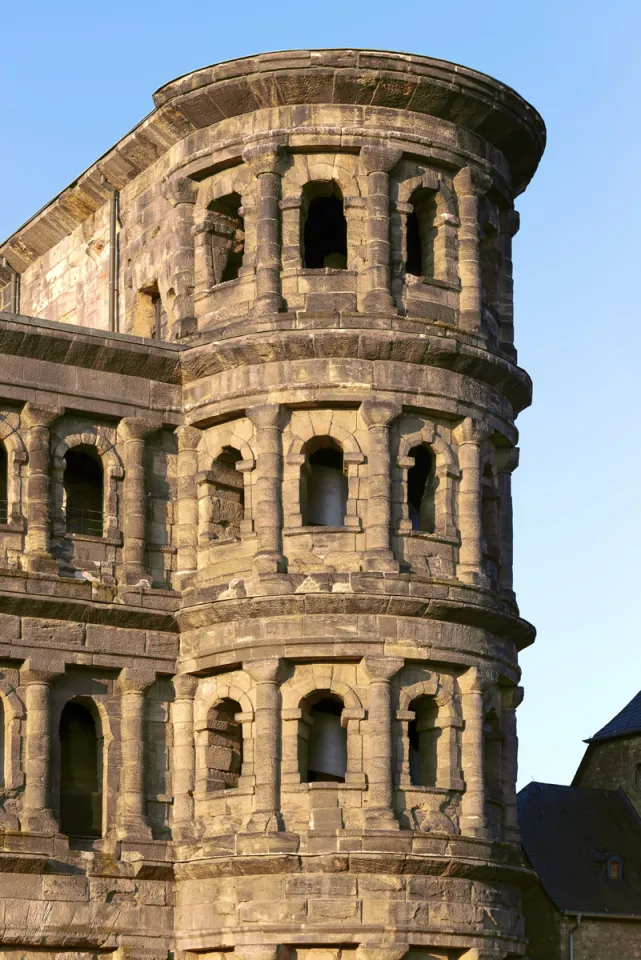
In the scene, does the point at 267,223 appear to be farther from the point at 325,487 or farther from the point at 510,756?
the point at 510,756

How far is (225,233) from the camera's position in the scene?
39938 millimetres

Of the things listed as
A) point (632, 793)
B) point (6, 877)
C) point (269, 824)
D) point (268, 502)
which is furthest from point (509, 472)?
point (632, 793)

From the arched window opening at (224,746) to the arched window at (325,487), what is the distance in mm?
3428

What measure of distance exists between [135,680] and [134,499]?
306 cm

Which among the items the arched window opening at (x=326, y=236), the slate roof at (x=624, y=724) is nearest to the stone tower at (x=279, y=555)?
the arched window opening at (x=326, y=236)

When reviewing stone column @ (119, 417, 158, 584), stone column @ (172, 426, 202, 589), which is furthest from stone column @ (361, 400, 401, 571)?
stone column @ (119, 417, 158, 584)

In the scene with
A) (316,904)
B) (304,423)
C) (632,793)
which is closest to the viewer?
(316,904)

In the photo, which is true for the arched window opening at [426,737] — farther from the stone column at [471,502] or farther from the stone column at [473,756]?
the stone column at [471,502]

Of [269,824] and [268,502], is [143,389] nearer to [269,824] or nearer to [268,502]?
[268,502]

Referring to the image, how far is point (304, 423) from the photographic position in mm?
38062

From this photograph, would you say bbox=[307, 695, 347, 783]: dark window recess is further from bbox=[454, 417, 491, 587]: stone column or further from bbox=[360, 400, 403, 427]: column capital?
bbox=[360, 400, 403, 427]: column capital

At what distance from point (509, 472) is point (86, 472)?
736cm

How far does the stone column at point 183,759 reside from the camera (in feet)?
123

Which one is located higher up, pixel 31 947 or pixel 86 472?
pixel 86 472
